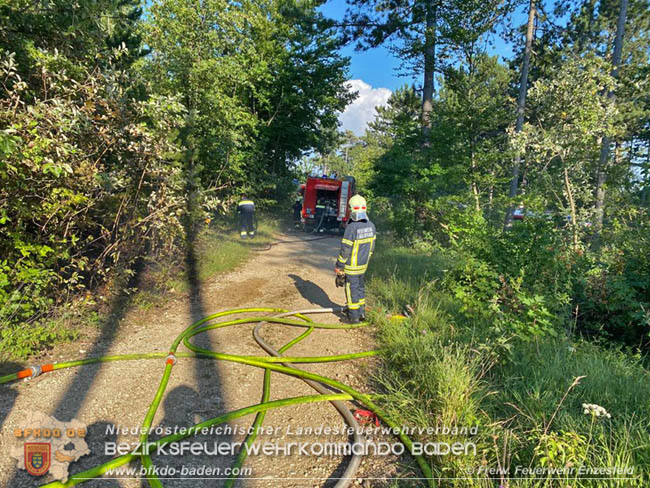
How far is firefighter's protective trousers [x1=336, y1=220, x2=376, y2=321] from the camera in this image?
4867mm

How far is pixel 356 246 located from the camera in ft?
16.0

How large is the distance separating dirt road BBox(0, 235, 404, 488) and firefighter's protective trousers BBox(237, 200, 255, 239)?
19.8 feet

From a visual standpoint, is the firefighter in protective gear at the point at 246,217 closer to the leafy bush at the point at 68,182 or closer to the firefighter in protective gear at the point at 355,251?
the leafy bush at the point at 68,182

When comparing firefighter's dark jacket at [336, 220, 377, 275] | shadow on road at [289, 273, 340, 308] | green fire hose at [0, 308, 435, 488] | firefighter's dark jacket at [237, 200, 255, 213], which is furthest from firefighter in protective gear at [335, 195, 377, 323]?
firefighter's dark jacket at [237, 200, 255, 213]

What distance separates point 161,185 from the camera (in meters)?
5.11

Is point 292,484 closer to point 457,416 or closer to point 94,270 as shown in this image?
point 457,416

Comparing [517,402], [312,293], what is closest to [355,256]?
[312,293]

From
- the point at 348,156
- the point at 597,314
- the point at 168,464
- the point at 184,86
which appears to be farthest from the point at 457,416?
the point at 348,156

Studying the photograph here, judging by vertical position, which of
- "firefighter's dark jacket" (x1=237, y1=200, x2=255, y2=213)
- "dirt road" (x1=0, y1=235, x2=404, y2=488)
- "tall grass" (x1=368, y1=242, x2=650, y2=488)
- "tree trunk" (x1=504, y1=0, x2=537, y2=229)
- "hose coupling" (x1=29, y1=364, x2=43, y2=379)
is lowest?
"dirt road" (x1=0, y1=235, x2=404, y2=488)

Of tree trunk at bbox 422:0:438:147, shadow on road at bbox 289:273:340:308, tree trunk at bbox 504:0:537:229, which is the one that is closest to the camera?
shadow on road at bbox 289:273:340:308

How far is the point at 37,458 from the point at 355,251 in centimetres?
382

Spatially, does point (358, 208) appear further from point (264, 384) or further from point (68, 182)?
point (68, 182)

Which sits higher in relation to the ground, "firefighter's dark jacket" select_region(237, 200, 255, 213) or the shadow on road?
"firefighter's dark jacket" select_region(237, 200, 255, 213)

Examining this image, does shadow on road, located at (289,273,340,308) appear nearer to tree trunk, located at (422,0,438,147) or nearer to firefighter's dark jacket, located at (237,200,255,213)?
firefighter's dark jacket, located at (237,200,255,213)
